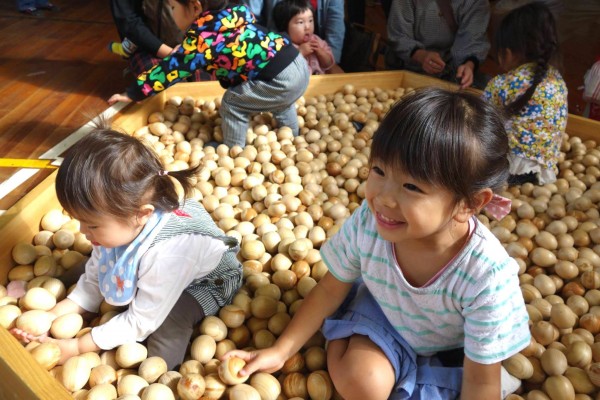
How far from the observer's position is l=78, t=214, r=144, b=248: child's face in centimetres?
76

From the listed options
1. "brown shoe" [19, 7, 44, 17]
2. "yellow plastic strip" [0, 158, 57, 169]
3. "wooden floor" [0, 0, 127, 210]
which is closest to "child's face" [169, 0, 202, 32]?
"wooden floor" [0, 0, 127, 210]

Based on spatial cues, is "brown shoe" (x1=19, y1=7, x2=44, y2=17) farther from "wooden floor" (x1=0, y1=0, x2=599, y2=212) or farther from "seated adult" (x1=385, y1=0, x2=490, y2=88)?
"seated adult" (x1=385, y1=0, x2=490, y2=88)

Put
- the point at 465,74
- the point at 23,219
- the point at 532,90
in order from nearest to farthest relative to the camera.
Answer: the point at 23,219, the point at 532,90, the point at 465,74

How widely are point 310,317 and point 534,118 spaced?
3.01 feet

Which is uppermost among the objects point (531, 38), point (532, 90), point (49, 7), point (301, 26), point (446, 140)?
point (446, 140)

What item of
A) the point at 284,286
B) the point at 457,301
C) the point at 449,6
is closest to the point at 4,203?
the point at 284,286

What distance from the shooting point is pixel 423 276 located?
2.43ft

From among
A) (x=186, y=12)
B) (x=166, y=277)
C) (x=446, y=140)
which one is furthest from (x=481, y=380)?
(x=186, y=12)

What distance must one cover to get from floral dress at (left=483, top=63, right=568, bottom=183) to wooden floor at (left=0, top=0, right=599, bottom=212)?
0.90 m

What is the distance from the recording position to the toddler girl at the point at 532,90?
136cm

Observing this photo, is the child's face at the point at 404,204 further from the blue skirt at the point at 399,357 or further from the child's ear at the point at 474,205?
the blue skirt at the point at 399,357

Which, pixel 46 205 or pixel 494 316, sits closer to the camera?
pixel 494 316

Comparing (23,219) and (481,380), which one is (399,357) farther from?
(23,219)

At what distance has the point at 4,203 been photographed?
1.22 meters
